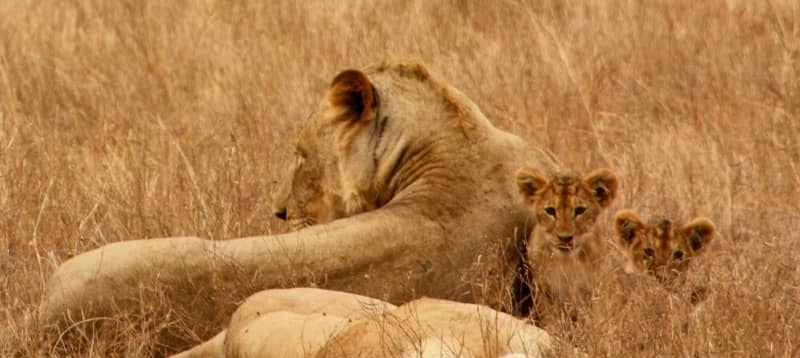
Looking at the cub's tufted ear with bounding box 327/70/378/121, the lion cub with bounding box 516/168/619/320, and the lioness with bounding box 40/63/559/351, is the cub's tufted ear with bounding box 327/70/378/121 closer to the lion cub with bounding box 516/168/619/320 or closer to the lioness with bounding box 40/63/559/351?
the lioness with bounding box 40/63/559/351

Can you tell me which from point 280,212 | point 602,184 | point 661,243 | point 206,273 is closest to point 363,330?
point 206,273

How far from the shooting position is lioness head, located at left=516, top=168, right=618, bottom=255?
5.91 metres

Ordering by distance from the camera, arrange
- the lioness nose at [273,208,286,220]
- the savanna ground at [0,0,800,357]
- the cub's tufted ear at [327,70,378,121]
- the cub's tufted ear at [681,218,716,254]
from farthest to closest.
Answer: the lioness nose at [273,208,286,220] → the cub's tufted ear at [327,70,378,121] → the cub's tufted ear at [681,218,716,254] → the savanna ground at [0,0,800,357]

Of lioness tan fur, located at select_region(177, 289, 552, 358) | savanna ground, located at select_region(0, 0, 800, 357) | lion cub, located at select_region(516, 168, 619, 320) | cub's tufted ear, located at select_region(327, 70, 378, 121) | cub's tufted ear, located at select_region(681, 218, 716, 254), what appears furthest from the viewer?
cub's tufted ear, located at select_region(327, 70, 378, 121)

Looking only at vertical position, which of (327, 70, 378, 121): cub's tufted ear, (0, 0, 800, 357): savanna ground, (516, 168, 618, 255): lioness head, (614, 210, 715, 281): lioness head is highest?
(327, 70, 378, 121): cub's tufted ear

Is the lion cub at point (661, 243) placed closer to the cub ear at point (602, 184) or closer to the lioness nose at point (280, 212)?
the cub ear at point (602, 184)

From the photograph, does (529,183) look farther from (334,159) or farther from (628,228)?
(334,159)

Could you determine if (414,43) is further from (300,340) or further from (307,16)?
(300,340)

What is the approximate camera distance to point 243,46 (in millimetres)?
10703

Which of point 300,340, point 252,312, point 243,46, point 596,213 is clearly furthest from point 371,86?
point 243,46

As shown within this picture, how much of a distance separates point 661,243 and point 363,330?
186 centimetres

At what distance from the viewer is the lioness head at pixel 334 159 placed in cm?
669

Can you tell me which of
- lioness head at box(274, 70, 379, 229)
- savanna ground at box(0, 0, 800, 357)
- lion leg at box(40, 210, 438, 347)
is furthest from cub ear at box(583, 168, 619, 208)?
lioness head at box(274, 70, 379, 229)

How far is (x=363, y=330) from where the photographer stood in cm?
466
